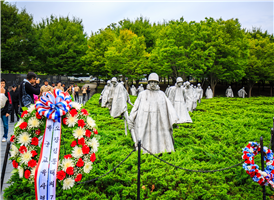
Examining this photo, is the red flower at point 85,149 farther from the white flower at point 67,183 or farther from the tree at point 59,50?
the tree at point 59,50

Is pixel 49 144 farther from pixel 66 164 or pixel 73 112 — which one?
pixel 73 112

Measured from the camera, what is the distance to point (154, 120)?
586 centimetres

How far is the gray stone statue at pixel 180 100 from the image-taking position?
34.7 ft

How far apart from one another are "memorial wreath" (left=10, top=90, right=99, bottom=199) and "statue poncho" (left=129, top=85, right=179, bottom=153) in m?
2.27

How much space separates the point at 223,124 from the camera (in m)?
9.73

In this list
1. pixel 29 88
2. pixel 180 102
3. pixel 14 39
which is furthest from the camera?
pixel 14 39

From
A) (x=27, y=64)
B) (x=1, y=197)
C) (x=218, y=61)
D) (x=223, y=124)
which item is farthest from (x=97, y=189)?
(x=27, y=64)

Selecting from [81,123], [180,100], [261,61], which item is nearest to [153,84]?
[81,123]

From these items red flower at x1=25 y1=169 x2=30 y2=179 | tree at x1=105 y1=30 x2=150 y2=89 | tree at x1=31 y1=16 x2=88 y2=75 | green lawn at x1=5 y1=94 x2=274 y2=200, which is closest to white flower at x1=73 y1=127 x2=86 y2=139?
red flower at x1=25 y1=169 x2=30 y2=179

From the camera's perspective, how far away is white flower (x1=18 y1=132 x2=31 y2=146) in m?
3.52

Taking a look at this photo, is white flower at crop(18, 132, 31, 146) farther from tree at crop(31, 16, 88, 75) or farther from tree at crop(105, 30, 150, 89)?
tree at crop(31, 16, 88, 75)

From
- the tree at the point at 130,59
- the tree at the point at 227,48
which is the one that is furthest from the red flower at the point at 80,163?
the tree at the point at 227,48

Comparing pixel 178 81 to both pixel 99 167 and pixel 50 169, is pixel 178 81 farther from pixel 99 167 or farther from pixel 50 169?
pixel 50 169

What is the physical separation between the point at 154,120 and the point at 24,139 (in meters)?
3.35
